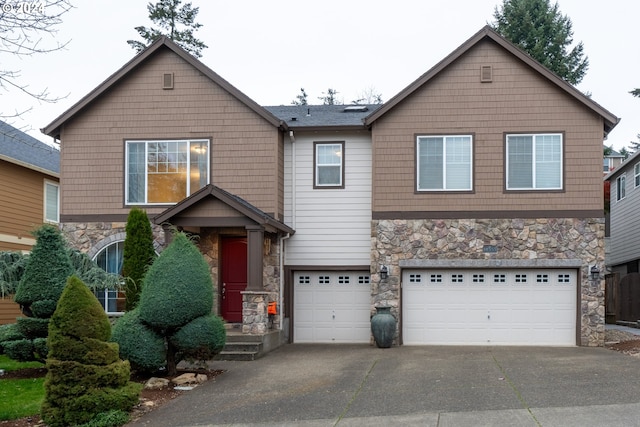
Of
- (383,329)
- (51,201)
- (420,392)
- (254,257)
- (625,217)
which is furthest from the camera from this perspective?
(625,217)

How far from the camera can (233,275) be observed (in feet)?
57.3

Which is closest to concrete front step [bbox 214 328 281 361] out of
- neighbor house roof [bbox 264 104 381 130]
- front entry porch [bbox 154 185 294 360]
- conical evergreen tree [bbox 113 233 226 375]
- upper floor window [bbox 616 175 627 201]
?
front entry porch [bbox 154 185 294 360]

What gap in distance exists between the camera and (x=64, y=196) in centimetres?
1756

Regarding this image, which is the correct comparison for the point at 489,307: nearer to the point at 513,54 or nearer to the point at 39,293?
the point at 513,54

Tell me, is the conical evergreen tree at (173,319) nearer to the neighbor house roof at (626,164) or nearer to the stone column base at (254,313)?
the stone column base at (254,313)

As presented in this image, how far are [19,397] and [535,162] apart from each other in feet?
38.5

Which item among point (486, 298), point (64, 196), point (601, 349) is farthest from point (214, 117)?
point (601, 349)

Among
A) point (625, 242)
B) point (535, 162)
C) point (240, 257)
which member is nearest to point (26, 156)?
point (240, 257)

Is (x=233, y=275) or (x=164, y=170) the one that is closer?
(x=164, y=170)

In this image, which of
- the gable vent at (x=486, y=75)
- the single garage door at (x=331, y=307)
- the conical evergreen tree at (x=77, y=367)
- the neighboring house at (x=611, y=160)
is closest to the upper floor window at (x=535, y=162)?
the gable vent at (x=486, y=75)

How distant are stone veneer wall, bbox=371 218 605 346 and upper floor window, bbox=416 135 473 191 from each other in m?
0.85

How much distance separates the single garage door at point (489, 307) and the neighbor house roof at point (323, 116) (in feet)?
13.1

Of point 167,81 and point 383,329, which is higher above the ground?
point 167,81

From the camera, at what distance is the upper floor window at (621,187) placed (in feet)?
85.2
